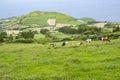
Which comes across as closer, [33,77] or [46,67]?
[33,77]

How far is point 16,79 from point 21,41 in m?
A: 94.4

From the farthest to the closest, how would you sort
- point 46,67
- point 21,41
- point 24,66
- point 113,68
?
1. point 21,41
2. point 24,66
3. point 46,67
4. point 113,68

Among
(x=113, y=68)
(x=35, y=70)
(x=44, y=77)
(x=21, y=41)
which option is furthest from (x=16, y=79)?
(x=21, y=41)

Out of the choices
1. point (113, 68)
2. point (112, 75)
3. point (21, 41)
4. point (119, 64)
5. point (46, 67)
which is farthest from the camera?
point (21, 41)

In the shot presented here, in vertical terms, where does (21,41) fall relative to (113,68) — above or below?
below

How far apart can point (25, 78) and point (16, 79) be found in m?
0.79

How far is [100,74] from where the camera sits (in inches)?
1045

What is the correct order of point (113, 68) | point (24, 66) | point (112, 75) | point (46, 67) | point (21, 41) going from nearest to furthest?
point (112, 75), point (113, 68), point (46, 67), point (24, 66), point (21, 41)

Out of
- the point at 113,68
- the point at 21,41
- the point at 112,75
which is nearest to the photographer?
the point at 112,75

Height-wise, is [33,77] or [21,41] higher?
[33,77]

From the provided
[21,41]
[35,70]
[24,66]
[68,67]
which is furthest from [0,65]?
[21,41]

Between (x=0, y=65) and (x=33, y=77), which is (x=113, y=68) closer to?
(x=33, y=77)

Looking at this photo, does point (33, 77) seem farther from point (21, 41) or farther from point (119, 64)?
point (21, 41)

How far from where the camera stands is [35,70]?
107 feet
